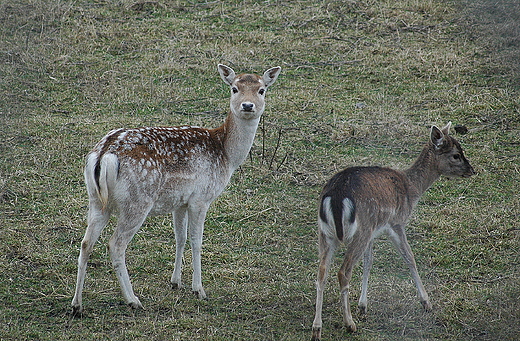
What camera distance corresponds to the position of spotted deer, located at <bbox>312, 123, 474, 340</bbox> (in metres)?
5.10

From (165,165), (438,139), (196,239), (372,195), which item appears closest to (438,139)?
(438,139)

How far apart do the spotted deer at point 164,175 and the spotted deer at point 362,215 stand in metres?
1.17

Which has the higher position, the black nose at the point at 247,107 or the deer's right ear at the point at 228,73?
the deer's right ear at the point at 228,73

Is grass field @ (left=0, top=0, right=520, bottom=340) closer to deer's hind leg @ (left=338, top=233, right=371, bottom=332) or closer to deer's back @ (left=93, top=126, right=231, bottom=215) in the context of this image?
deer's hind leg @ (left=338, top=233, right=371, bottom=332)

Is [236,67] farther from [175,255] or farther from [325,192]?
[325,192]

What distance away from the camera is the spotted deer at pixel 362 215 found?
16.7 ft

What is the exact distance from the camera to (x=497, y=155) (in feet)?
27.4

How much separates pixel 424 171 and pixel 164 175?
7.68 ft

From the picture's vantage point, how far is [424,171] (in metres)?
6.17

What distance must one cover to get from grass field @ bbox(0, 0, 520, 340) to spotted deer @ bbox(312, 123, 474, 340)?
0.35m

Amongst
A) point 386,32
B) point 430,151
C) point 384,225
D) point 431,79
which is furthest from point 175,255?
point 386,32

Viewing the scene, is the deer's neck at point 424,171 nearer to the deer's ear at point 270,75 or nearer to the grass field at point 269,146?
the grass field at point 269,146

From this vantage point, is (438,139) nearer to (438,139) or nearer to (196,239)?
(438,139)

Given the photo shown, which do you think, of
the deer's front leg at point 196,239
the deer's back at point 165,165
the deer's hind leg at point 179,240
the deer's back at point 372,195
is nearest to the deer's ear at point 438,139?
the deer's back at point 372,195
